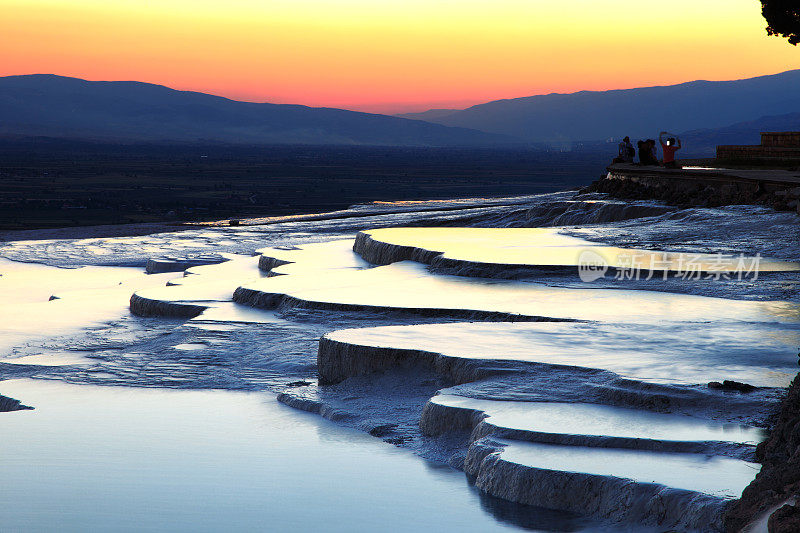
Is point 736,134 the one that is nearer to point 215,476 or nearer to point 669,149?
point 669,149

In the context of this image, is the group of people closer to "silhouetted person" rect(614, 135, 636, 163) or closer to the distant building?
"silhouetted person" rect(614, 135, 636, 163)

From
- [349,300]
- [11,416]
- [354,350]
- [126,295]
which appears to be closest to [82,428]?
[11,416]

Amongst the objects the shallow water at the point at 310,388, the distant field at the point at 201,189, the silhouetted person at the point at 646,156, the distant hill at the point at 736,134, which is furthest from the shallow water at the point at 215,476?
the distant hill at the point at 736,134

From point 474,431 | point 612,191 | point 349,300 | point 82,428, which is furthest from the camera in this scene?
point 612,191

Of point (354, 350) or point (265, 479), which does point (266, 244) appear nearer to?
point (354, 350)

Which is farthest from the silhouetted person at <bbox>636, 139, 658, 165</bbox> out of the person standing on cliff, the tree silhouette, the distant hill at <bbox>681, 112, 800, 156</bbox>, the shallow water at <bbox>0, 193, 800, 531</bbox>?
the distant hill at <bbox>681, 112, 800, 156</bbox>

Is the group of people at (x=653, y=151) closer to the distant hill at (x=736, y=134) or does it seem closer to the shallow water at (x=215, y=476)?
the shallow water at (x=215, y=476)
